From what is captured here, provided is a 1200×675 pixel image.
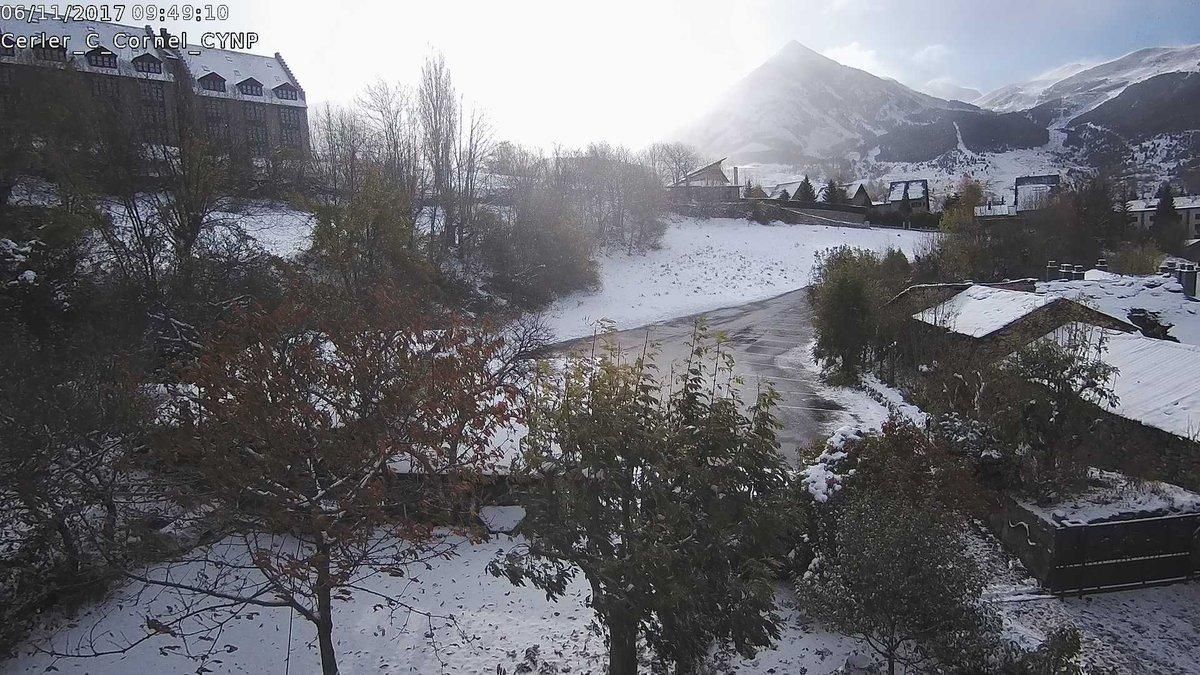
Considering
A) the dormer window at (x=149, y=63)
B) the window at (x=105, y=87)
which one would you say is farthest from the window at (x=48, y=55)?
the dormer window at (x=149, y=63)

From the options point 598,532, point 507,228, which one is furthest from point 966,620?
point 507,228

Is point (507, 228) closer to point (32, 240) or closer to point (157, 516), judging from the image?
point (32, 240)

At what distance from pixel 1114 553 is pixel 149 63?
3593 cm

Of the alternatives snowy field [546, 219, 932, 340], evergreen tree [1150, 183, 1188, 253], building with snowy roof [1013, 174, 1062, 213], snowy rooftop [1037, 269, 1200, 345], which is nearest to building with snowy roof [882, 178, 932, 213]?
building with snowy roof [1013, 174, 1062, 213]

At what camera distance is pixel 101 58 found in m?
26.5

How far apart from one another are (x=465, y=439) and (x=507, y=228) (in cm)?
2460

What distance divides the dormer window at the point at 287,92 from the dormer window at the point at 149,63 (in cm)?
1001

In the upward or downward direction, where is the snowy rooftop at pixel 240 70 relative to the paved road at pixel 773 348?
upward

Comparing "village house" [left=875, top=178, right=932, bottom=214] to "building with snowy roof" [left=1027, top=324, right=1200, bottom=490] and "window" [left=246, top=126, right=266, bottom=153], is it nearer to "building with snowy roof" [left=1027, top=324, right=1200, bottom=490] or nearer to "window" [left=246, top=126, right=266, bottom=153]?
"building with snowy roof" [left=1027, top=324, right=1200, bottom=490]

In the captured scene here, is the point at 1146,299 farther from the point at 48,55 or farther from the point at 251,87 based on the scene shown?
the point at 251,87

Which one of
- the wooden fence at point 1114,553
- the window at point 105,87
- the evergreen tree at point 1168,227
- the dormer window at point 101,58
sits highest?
the dormer window at point 101,58

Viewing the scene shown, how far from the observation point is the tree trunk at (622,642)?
5.60m

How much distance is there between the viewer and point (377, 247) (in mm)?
13992

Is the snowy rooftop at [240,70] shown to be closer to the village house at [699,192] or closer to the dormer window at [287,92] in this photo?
the dormer window at [287,92]
